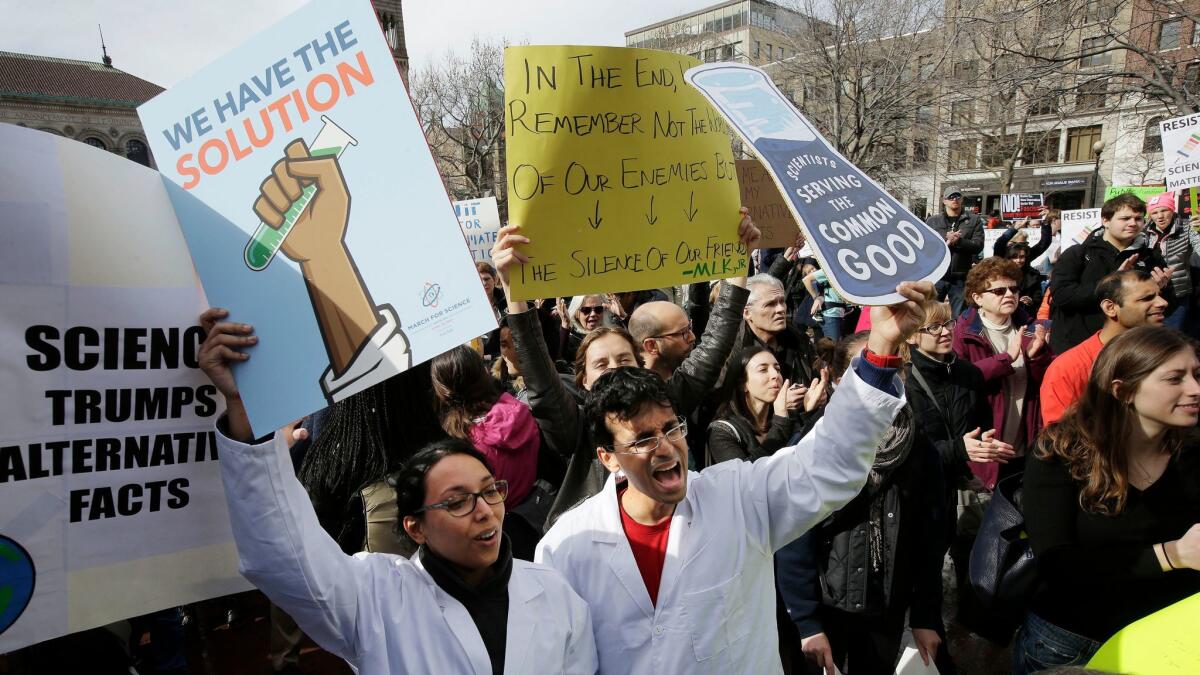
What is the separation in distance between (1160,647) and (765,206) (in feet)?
12.4

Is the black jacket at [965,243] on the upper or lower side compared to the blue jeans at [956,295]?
upper

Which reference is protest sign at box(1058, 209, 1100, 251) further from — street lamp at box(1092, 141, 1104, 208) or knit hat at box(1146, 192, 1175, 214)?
street lamp at box(1092, 141, 1104, 208)

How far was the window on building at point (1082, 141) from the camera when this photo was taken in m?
38.4

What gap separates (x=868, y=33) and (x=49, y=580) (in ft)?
80.5

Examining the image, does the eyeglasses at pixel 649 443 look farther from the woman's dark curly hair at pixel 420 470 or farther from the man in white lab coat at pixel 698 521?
the woman's dark curly hair at pixel 420 470

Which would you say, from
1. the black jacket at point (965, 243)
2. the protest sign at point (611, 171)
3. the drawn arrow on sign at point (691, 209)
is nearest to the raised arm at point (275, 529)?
the protest sign at point (611, 171)

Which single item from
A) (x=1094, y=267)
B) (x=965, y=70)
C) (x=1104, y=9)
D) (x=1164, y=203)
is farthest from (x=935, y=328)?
(x=965, y=70)

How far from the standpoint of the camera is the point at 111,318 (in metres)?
1.54

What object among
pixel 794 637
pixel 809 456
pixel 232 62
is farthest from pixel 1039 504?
pixel 232 62

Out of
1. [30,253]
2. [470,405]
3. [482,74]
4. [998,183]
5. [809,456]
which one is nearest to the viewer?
[30,253]

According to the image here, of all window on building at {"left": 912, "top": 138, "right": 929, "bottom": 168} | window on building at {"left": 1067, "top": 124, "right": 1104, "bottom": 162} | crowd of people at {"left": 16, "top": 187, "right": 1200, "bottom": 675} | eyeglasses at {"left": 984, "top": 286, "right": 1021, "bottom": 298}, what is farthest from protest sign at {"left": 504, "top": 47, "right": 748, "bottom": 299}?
window on building at {"left": 1067, "top": 124, "right": 1104, "bottom": 162}

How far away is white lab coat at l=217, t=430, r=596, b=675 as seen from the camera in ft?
4.74

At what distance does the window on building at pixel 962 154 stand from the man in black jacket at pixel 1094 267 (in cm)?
2779

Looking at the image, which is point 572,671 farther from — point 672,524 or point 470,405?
point 470,405
